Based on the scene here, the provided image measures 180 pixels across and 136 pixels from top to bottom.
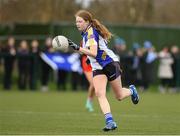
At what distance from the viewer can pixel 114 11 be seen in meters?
50.1

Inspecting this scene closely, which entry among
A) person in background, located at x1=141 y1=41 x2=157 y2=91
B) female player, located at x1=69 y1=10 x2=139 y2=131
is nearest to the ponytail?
female player, located at x1=69 y1=10 x2=139 y2=131

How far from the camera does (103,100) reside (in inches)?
497

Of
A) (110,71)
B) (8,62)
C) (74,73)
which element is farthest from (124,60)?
(110,71)

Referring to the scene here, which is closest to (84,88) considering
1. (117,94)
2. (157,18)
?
(117,94)

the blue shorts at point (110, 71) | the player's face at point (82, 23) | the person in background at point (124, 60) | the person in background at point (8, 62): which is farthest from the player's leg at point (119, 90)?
the person in background at point (124, 60)

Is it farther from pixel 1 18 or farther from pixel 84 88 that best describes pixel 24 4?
pixel 84 88

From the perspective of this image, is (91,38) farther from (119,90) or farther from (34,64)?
(34,64)

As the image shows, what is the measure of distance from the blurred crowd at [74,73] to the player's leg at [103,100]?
17.4 meters

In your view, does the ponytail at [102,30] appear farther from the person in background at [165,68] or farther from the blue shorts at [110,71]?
the person in background at [165,68]

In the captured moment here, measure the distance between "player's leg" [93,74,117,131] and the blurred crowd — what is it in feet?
57.2

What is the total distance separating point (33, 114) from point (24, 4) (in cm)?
2779

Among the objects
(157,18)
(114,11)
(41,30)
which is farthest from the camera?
(157,18)

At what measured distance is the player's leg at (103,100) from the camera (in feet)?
40.9

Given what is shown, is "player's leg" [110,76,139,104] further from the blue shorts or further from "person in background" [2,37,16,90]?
"person in background" [2,37,16,90]
